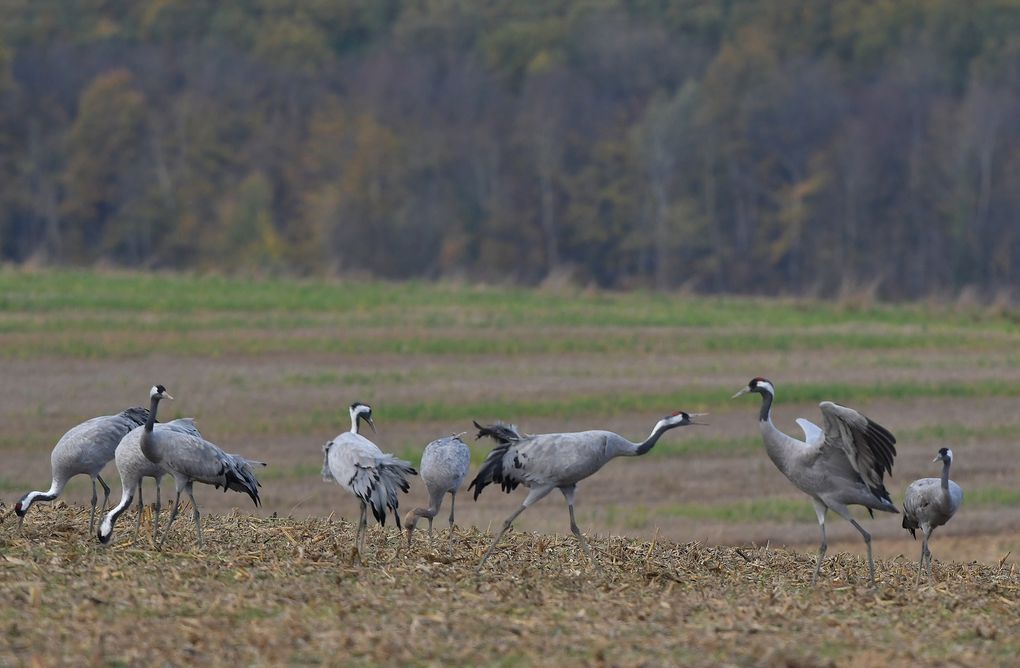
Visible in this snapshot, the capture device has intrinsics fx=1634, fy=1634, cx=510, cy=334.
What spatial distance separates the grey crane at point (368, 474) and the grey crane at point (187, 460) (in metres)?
0.76

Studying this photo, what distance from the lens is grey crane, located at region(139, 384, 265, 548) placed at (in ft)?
35.4

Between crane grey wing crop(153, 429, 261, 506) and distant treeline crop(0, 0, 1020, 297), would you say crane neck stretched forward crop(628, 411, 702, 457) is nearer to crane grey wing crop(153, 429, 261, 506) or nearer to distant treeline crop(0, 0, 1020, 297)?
crane grey wing crop(153, 429, 261, 506)

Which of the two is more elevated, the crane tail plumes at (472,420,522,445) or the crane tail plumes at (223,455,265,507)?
the crane tail plumes at (472,420,522,445)

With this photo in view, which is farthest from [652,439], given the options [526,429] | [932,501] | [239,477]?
[526,429]

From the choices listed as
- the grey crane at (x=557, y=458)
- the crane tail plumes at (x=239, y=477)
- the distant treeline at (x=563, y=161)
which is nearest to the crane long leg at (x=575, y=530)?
the grey crane at (x=557, y=458)

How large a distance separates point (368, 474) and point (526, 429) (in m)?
10.3

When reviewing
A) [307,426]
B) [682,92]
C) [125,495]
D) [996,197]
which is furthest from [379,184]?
[125,495]

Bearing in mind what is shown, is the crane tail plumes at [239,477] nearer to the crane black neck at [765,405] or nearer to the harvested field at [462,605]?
the harvested field at [462,605]

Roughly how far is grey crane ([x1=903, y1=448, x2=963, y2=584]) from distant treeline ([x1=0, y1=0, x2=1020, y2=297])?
41468 millimetres

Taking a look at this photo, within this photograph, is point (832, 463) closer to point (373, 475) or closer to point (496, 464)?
point (496, 464)

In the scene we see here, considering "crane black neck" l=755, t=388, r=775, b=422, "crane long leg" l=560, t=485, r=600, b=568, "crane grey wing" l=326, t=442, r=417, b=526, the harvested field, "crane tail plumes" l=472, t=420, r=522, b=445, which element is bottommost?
the harvested field

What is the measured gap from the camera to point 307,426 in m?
20.8

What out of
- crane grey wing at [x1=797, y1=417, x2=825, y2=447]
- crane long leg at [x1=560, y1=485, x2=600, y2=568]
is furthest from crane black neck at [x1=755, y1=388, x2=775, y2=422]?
crane long leg at [x1=560, y1=485, x2=600, y2=568]

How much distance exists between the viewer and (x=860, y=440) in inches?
412
